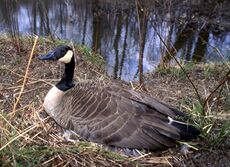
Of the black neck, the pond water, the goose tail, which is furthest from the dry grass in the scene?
the pond water

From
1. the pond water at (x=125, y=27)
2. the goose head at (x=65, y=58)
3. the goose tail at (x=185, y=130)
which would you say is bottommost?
the pond water at (x=125, y=27)

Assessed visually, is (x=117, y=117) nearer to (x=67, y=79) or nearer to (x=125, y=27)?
(x=67, y=79)

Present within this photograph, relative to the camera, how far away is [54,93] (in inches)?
161

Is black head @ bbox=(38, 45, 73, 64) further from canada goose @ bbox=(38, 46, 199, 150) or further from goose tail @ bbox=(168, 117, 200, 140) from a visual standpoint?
goose tail @ bbox=(168, 117, 200, 140)

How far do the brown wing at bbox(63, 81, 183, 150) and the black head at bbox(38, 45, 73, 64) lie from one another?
40 centimetres

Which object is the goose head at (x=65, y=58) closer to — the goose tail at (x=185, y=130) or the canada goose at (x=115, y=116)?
the canada goose at (x=115, y=116)

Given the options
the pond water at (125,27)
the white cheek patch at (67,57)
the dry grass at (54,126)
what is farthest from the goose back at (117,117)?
the pond water at (125,27)

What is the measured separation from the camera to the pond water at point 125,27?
8.57m

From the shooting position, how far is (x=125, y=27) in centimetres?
1225

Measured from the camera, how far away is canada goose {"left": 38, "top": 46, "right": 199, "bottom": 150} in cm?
344

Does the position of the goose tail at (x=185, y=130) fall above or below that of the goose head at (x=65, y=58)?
below

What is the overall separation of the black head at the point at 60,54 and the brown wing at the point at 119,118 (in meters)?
0.40

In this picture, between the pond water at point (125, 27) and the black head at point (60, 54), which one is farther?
the pond water at point (125, 27)

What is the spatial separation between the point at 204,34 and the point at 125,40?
3326 mm
